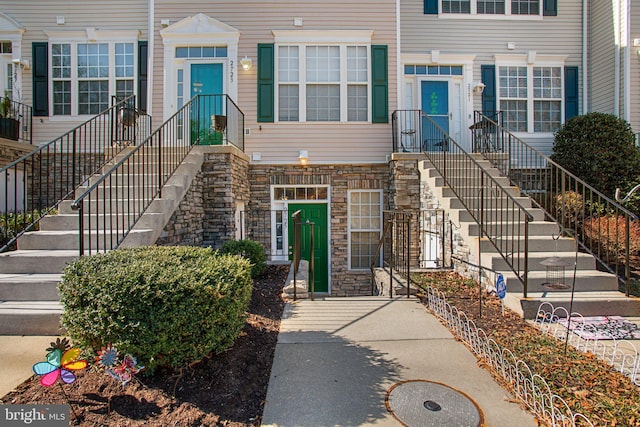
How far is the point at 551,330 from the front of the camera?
163 inches

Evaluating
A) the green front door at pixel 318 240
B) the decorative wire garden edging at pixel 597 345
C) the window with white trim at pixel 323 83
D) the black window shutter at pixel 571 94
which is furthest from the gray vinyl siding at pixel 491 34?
the decorative wire garden edging at pixel 597 345

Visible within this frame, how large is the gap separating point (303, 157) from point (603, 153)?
6.97m

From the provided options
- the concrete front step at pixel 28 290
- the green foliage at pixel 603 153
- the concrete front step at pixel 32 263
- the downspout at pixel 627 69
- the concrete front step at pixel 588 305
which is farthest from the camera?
the downspout at pixel 627 69

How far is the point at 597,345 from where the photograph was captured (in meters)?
3.74

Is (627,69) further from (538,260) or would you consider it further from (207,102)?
(207,102)

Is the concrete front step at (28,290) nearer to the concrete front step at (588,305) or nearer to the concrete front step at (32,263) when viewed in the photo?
the concrete front step at (32,263)

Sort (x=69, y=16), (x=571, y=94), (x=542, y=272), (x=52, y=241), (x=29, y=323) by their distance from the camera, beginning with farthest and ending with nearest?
(x=571, y=94), (x=69, y=16), (x=542, y=272), (x=52, y=241), (x=29, y=323)

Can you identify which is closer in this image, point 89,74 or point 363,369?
point 363,369

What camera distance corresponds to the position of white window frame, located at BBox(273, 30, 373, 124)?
28.7 ft

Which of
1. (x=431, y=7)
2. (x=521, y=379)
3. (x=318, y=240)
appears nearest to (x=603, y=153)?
(x=431, y=7)

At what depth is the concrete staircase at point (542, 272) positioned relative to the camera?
4648 millimetres

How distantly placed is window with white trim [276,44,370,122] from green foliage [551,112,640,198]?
16.7ft

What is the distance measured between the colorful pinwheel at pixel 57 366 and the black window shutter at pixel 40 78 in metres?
8.83

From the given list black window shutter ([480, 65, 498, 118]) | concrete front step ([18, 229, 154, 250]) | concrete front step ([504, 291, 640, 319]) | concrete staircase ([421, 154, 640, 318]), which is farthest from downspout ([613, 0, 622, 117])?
concrete front step ([18, 229, 154, 250])
